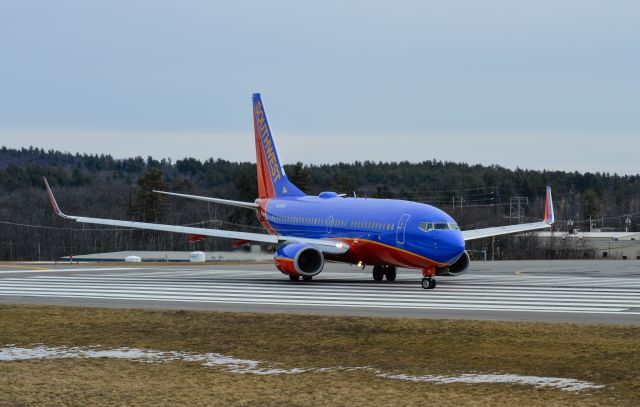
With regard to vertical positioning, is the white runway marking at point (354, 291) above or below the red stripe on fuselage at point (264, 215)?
below

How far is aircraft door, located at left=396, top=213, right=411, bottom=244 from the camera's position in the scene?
4016cm

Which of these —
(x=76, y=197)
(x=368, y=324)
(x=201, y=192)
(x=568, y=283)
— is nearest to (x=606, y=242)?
(x=201, y=192)

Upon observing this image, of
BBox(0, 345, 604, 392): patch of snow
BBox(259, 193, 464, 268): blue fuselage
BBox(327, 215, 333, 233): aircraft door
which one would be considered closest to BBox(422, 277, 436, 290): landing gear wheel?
BBox(259, 193, 464, 268): blue fuselage

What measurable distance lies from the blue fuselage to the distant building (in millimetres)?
83139

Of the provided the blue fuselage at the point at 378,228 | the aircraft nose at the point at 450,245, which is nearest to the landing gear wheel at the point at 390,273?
the blue fuselage at the point at 378,228

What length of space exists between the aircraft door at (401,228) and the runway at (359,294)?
1.83 m

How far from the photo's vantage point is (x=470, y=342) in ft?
67.6

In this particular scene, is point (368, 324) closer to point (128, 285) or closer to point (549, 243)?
point (128, 285)

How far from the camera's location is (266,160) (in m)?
54.8

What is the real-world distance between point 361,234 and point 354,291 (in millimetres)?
6579

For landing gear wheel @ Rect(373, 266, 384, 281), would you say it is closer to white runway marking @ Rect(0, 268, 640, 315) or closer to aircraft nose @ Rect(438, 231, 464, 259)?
white runway marking @ Rect(0, 268, 640, 315)

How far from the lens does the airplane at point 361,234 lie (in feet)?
128

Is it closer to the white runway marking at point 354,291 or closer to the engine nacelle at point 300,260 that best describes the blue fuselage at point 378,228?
the white runway marking at point 354,291

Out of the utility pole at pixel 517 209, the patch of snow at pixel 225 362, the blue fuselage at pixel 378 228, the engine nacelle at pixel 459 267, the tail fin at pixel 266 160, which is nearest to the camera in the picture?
the patch of snow at pixel 225 362
